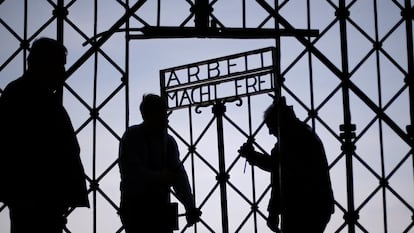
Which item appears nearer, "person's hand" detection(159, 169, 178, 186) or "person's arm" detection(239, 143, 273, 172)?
"person's hand" detection(159, 169, 178, 186)

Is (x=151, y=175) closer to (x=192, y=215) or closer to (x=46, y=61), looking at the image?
(x=192, y=215)

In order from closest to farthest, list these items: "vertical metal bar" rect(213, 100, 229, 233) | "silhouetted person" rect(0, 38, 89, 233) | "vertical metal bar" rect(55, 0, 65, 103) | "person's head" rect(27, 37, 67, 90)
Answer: "silhouetted person" rect(0, 38, 89, 233), "person's head" rect(27, 37, 67, 90), "vertical metal bar" rect(213, 100, 229, 233), "vertical metal bar" rect(55, 0, 65, 103)

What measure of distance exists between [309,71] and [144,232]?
1.25 meters

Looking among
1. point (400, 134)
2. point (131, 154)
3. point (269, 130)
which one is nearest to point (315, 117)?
point (269, 130)

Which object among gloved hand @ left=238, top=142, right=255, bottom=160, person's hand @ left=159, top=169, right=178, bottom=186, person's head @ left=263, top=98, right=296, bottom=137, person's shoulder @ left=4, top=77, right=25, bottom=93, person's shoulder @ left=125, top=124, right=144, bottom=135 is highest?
person's head @ left=263, top=98, right=296, bottom=137

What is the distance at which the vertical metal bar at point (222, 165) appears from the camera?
3.35 m

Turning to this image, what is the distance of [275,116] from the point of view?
356 cm

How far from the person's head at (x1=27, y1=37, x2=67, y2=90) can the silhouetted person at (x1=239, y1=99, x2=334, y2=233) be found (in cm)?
122

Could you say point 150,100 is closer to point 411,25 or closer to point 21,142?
point 21,142

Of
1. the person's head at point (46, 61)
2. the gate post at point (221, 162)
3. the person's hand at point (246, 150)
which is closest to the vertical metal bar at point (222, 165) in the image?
the gate post at point (221, 162)

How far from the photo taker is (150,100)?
351 cm

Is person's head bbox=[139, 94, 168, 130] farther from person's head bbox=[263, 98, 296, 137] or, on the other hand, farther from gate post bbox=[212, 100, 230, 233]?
person's head bbox=[263, 98, 296, 137]

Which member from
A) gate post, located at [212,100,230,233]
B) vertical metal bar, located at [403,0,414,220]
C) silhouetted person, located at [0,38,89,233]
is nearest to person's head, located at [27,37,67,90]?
silhouetted person, located at [0,38,89,233]

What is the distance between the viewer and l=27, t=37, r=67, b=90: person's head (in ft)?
9.20
